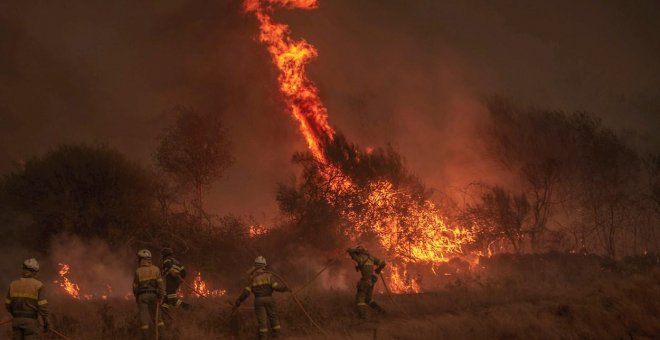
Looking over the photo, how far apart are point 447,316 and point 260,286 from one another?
5.59m

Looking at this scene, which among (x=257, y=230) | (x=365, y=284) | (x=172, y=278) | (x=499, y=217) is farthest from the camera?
(x=257, y=230)

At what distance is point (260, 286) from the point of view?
44.9ft

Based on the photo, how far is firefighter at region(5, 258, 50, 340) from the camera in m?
11.2

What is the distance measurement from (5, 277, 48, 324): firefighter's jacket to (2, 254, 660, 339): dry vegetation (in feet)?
8.95

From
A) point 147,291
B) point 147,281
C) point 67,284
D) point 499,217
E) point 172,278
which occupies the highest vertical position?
point 499,217

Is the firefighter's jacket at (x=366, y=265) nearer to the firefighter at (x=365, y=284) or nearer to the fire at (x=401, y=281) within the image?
the firefighter at (x=365, y=284)

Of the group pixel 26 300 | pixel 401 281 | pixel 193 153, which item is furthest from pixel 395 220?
pixel 26 300

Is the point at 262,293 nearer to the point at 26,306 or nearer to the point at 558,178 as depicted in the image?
the point at 26,306

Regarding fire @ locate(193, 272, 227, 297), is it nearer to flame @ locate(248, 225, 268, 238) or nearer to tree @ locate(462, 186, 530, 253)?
flame @ locate(248, 225, 268, 238)

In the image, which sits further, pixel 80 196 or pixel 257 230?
pixel 257 230

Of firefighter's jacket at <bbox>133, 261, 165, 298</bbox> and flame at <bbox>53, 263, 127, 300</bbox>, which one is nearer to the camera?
firefighter's jacket at <bbox>133, 261, 165, 298</bbox>

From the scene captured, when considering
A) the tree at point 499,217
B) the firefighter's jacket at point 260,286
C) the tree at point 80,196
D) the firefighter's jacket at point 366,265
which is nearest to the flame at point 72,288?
the tree at point 80,196

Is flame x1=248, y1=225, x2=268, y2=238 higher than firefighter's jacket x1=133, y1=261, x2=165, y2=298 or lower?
higher

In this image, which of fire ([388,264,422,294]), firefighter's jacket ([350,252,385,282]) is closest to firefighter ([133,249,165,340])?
firefighter's jacket ([350,252,385,282])
